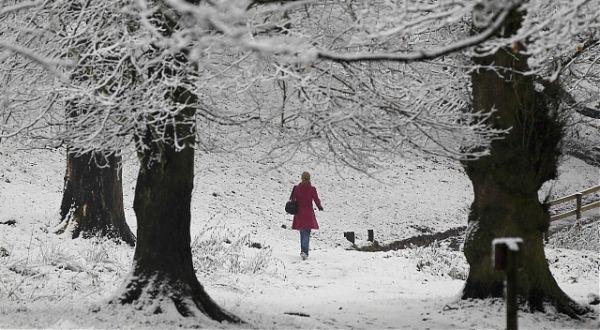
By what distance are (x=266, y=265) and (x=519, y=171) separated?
5108 mm

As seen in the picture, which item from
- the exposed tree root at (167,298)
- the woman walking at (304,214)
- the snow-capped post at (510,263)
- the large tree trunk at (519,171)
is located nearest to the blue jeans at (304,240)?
the woman walking at (304,214)

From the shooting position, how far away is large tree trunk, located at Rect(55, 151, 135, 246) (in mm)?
11141

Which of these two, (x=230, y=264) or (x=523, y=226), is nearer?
(x=523, y=226)

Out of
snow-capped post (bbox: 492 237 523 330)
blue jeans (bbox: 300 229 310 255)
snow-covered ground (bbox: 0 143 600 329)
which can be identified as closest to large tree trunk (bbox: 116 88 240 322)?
snow-covered ground (bbox: 0 143 600 329)

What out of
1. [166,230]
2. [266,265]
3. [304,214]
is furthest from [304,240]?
[166,230]

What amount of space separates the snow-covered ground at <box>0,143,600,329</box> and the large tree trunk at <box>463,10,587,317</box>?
0.98ft

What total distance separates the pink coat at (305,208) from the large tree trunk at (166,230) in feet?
20.2

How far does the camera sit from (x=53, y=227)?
37.6ft

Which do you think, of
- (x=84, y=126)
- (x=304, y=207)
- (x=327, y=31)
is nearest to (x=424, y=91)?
(x=327, y=31)

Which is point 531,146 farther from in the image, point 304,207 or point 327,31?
point 304,207

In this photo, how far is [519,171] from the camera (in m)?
7.13

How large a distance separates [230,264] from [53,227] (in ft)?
10.6

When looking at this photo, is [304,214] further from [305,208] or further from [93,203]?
[93,203]

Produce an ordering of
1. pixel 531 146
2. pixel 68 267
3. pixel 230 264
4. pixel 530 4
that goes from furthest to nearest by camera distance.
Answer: pixel 230 264 < pixel 68 267 < pixel 531 146 < pixel 530 4
